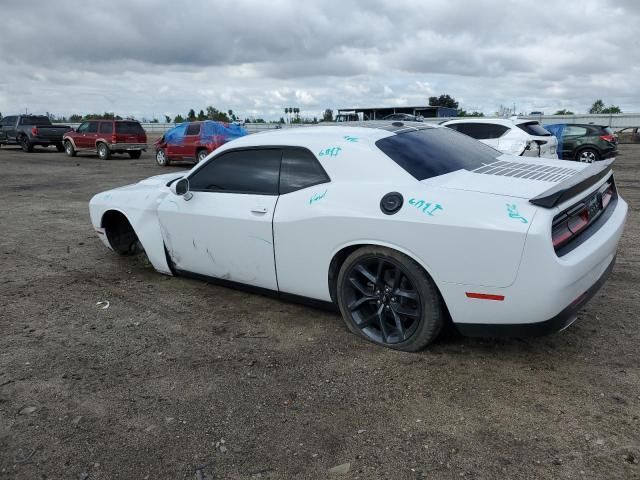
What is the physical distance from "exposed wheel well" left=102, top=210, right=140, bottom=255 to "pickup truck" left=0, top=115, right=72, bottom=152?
22.3 m

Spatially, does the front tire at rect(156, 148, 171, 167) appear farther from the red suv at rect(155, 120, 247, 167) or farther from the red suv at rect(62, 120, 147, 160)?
the red suv at rect(62, 120, 147, 160)

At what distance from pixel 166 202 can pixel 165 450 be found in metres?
2.63

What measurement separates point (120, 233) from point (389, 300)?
365 cm

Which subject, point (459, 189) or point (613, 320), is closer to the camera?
point (459, 189)

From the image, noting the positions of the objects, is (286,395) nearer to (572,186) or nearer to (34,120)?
(572,186)

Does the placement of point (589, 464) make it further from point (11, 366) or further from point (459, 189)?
point (11, 366)

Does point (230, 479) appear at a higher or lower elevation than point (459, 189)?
lower

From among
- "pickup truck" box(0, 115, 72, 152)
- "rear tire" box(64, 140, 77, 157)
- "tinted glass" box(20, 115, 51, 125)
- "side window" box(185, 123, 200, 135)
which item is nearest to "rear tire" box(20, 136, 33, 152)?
"pickup truck" box(0, 115, 72, 152)

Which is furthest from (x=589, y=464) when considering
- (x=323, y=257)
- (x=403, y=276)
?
(x=323, y=257)

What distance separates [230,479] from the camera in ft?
8.00

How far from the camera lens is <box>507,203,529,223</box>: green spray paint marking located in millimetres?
2888

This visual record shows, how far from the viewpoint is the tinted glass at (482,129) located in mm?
11336

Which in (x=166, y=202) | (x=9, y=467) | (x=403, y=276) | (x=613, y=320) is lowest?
(x=9, y=467)

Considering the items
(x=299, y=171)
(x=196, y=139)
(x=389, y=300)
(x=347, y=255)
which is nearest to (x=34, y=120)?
(x=196, y=139)
